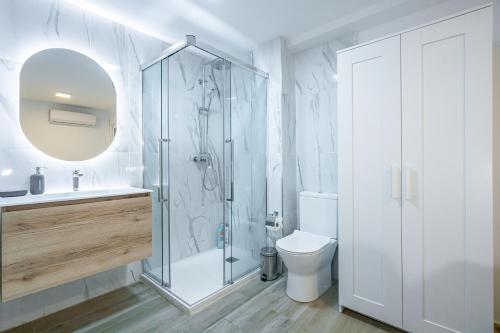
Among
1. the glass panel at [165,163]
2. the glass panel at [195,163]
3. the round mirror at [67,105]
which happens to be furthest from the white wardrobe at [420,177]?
the round mirror at [67,105]

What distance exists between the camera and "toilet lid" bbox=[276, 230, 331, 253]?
2.04 metres

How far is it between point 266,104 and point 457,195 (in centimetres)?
187

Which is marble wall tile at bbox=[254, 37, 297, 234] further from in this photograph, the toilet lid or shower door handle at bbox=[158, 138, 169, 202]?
shower door handle at bbox=[158, 138, 169, 202]

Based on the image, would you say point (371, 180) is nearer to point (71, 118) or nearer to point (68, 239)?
point (68, 239)

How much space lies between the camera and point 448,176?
1.50 meters

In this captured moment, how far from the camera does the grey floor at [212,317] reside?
5.71 feet

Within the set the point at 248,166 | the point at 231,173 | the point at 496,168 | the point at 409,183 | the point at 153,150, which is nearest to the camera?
the point at 409,183

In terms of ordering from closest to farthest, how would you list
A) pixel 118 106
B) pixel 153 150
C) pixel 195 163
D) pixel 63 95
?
pixel 63 95 < pixel 118 106 < pixel 153 150 < pixel 195 163

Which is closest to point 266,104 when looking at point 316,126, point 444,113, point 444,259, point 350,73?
point 316,126

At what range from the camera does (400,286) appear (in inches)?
65.6

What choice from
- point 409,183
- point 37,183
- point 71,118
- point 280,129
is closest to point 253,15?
point 280,129

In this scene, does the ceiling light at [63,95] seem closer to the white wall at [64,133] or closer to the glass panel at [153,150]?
the white wall at [64,133]

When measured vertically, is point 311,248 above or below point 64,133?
below

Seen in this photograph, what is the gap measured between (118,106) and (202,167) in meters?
1.12
